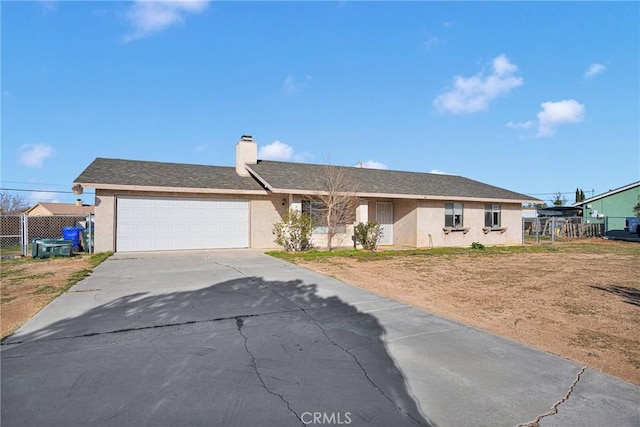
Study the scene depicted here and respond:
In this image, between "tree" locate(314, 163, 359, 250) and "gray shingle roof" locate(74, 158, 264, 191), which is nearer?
"gray shingle roof" locate(74, 158, 264, 191)

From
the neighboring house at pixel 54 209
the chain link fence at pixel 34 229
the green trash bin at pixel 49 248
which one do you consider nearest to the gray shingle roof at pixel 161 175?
the chain link fence at pixel 34 229

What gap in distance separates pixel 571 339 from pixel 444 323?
5.30 feet

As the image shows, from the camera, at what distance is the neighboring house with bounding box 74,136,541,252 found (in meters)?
14.2

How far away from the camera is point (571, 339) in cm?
474

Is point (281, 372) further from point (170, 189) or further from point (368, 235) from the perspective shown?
point (368, 235)

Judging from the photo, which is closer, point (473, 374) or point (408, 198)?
point (473, 374)

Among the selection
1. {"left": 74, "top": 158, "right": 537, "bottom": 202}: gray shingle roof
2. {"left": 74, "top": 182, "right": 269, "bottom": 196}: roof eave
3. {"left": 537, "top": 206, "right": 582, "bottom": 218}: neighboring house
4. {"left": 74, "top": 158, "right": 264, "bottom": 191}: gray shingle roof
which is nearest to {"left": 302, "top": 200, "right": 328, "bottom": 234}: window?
{"left": 74, "top": 158, "right": 537, "bottom": 202}: gray shingle roof

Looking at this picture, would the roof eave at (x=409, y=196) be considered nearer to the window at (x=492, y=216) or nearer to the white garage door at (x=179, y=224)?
the window at (x=492, y=216)

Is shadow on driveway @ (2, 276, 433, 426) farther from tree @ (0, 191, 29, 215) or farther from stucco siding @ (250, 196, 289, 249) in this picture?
tree @ (0, 191, 29, 215)

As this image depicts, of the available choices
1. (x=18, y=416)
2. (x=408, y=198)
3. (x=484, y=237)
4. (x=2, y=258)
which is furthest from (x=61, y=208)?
(x=18, y=416)

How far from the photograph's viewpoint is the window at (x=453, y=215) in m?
19.5

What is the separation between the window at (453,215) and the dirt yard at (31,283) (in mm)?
16552

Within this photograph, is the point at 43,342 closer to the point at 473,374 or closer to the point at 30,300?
the point at 30,300

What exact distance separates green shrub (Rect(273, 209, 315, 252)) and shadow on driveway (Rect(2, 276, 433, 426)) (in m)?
9.07
